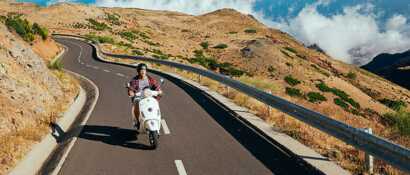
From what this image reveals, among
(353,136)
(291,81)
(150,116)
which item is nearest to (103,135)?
(150,116)

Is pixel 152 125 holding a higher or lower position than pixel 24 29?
lower

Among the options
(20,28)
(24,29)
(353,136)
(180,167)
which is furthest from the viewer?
(24,29)

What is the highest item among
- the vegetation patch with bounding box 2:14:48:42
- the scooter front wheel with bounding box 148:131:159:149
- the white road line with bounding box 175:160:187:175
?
the vegetation patch with bounding box 2:14:48:42

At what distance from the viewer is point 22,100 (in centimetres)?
1312

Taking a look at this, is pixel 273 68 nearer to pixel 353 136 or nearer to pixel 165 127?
pixel 165 127

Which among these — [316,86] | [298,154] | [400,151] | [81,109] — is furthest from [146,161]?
[316,86]

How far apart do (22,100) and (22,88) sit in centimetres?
63

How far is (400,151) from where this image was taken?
7.07 meters

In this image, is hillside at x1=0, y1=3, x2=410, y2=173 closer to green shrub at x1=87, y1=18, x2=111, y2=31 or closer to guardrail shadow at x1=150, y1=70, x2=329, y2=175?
green shrub at x1=87, y1=18, x2=111, y2=31

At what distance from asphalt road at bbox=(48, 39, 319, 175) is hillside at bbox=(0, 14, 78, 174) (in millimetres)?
1121

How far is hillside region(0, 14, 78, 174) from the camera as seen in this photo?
10.5 m

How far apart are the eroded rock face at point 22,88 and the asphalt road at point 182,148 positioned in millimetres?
1486

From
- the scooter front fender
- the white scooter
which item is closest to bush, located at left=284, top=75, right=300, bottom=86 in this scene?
the white scooter

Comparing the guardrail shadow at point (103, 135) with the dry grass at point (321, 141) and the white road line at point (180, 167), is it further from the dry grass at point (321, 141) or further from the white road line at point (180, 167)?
the dry grass at point (321, 141)
